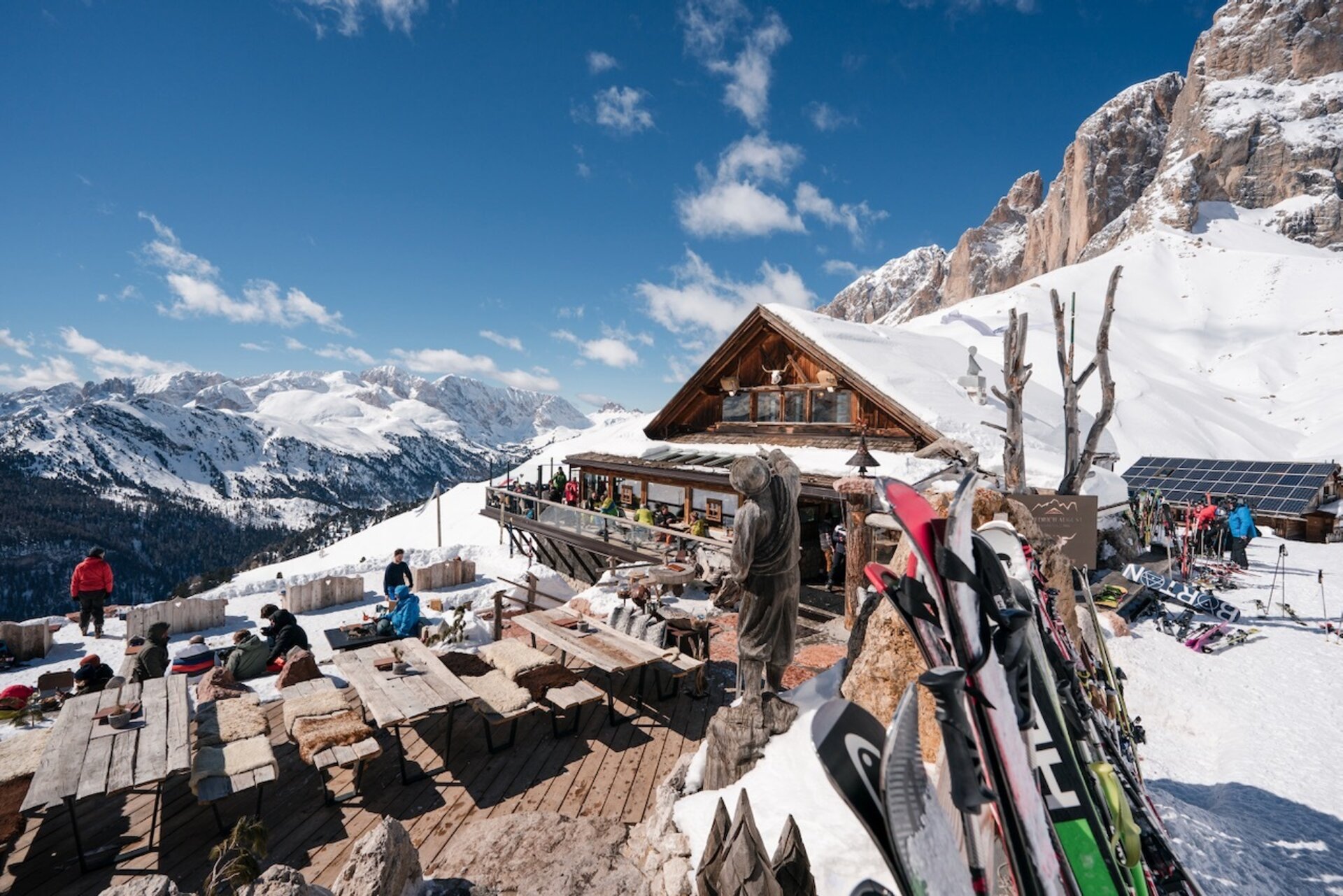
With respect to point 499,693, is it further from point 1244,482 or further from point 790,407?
point 1244,482

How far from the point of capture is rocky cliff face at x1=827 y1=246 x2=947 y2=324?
429 ft

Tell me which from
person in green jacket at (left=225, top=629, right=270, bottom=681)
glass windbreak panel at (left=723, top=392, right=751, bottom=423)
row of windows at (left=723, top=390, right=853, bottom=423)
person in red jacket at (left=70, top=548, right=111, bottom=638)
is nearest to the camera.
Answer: person in green jacket at (left=225, top=629, right=270, bottom=681)

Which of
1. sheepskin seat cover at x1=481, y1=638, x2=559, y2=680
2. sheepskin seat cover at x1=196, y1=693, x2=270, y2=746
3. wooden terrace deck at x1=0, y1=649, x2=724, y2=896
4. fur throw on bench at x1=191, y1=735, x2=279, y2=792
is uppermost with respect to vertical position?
sheepskin seat cover at x1=481, y1=638, x2=559, y2=680

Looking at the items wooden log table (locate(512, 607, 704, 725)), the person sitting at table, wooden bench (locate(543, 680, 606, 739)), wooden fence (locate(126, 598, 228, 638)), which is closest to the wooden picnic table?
the person sitting at table

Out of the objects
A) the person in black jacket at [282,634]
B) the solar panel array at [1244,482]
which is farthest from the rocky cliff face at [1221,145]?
the person in black jacket at [282,634]

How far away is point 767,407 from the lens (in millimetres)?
16875

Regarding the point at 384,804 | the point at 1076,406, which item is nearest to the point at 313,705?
the point at 384,804

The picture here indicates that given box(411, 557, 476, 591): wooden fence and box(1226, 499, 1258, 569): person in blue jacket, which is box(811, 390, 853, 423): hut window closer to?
box(1226, 499, 1258, 569): person in blue jacket

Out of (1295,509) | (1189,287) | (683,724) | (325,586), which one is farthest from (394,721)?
(1189,287)

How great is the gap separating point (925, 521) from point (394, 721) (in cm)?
498

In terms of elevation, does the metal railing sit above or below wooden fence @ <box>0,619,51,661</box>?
above

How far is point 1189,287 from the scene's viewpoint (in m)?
50.9

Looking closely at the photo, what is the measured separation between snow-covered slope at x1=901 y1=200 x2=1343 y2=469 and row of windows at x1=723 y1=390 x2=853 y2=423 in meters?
22.3

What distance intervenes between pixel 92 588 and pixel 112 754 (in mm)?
8260
